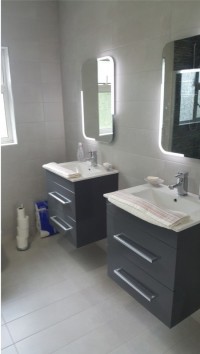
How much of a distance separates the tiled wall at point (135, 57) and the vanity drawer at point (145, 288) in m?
0.61

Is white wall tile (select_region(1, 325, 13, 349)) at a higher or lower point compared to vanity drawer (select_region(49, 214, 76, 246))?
lower

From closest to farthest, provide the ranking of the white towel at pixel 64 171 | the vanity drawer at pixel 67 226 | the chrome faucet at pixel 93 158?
the white towel at pixel 64 171 → the vanity drawer at pixel 67 226 → the chrome faucet at pixel 93 158

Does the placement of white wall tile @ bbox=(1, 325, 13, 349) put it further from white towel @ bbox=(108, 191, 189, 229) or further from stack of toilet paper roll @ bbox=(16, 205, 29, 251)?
white towel @ bbox=(108, 191, 189, 229)

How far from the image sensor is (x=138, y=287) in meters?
1.51

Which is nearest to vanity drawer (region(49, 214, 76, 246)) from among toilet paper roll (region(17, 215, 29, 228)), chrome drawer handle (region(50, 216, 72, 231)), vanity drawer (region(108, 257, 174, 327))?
chrome drawer handle (region(50, 216, 72, 231))

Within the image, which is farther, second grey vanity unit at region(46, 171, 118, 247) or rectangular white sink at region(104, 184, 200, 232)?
second grey vanity unit at region(46, 171, 118, 247)

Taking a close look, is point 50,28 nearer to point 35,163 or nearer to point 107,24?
point 107,24

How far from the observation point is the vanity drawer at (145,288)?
136 cm

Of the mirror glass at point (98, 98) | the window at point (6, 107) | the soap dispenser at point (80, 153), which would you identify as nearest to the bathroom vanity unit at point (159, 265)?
the mirror glass at point (98, 98)

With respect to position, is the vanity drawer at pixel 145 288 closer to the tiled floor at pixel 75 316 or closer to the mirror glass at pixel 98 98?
the tiled floor at pixel 75 316

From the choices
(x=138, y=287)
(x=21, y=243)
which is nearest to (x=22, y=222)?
(x=21, y=243)

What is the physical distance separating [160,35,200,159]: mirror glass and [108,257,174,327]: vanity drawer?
2.53 feet

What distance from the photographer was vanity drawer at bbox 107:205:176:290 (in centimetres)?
130

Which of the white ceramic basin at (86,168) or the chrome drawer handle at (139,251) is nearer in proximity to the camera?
the chrome drawer handle at (139,251)
